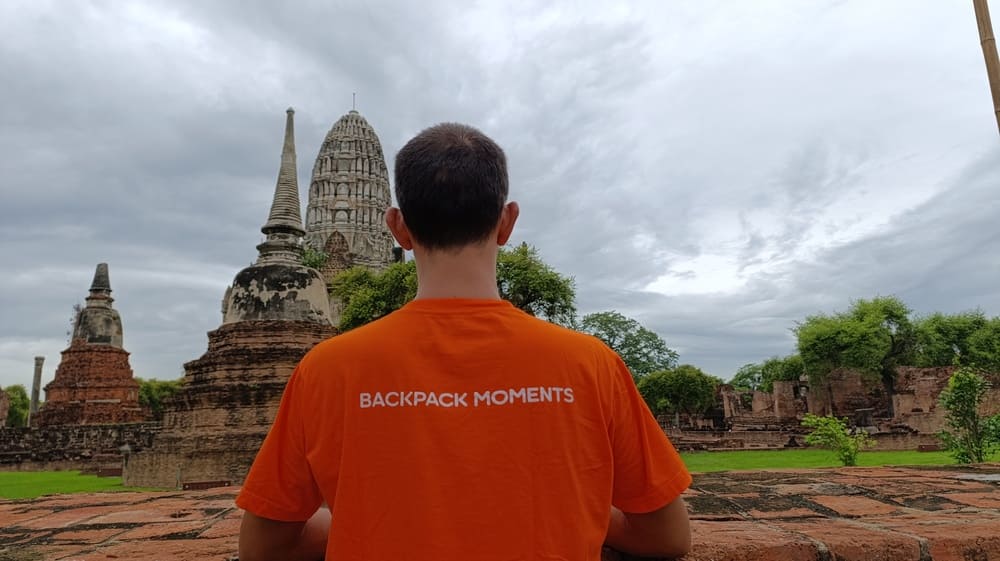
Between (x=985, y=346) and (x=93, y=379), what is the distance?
5065 centimetres

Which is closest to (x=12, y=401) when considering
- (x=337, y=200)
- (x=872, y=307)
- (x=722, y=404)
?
(x=337, y=200)

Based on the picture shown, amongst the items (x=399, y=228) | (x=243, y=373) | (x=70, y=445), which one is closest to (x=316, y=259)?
(x=70, y=445)

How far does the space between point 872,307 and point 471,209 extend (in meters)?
44.0

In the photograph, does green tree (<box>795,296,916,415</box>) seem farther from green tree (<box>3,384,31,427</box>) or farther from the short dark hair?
green tree (<box>3,384,31,427</box>)

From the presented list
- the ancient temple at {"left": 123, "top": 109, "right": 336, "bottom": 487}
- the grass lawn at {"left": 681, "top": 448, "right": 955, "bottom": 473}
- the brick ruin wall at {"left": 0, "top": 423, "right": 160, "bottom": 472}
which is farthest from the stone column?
the grass lawn at {"left": 681, "top": 448, "right": 955, "bottom": 473}

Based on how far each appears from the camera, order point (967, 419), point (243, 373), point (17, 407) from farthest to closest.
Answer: point (17, 407)
point (243, 373)
point (967, 419)

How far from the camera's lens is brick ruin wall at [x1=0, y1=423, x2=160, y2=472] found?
965 inches

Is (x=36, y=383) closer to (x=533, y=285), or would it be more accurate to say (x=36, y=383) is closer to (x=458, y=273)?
(x=533, y=285)

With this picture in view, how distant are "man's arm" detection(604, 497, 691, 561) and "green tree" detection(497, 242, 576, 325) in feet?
86.9

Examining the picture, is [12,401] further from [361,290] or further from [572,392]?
[572,392]

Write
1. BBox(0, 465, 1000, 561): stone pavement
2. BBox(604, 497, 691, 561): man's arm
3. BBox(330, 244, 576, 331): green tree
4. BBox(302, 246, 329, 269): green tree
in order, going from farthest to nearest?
BBox(302, 246, 329, 269): green tree
BBox(330, 244, 576, 331): green tree
BBox(0, 465, 1000, 561): stone pavement
BBox(604, 497, 691, 561): man's arm

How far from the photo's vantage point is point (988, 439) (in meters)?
10.6

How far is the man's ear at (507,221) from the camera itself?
158 centimetres

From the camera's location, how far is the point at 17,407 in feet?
196
